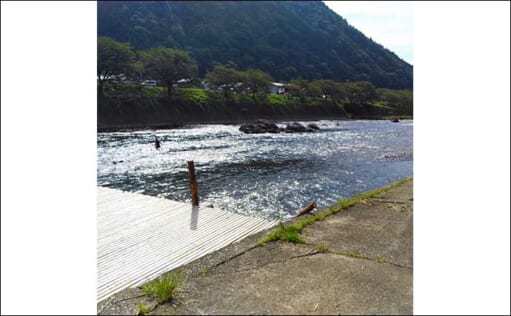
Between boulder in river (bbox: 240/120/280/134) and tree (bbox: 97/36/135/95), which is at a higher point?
tree (bbox: 97/36/135/95)

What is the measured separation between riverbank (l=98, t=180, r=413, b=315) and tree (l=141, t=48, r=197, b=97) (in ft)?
191

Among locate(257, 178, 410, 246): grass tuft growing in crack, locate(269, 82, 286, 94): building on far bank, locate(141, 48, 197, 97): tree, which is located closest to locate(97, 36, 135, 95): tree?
locate(141, 48, 197, 97): tree

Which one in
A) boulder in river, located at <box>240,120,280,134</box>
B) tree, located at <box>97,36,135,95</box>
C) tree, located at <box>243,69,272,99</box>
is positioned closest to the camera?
boulder in river, located at <box>240,120,280,134</box>

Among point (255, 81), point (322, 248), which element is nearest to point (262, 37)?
point (255, 81)

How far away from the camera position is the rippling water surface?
526 inches

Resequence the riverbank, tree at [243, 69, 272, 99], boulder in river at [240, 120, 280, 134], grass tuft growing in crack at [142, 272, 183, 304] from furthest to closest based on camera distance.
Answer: tree at [243, 69, 272, 99]
boulder in river at [240, 120, 280, 134]
grass tuft growing in crack at [142, 272, 183, 304]
the riverbank

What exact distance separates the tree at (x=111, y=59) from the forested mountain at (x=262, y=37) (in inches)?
1493

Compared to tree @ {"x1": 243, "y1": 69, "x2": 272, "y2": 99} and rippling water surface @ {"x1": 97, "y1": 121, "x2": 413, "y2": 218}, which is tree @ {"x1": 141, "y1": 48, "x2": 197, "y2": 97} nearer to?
tree @ {"x1": 243, "y1": 69, "x2": 272, "y2": 99}

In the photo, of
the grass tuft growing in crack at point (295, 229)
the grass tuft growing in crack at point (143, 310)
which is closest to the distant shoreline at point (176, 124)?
the grass tuft growing in crack at point (295, 229)

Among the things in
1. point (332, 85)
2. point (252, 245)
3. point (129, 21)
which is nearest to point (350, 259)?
point (252, 245)

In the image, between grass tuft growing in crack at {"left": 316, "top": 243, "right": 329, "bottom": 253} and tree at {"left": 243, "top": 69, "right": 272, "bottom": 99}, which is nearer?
grass tuft growing in crack at {"left": 316, "top": 243, "right": 329, "bottom": 253}
